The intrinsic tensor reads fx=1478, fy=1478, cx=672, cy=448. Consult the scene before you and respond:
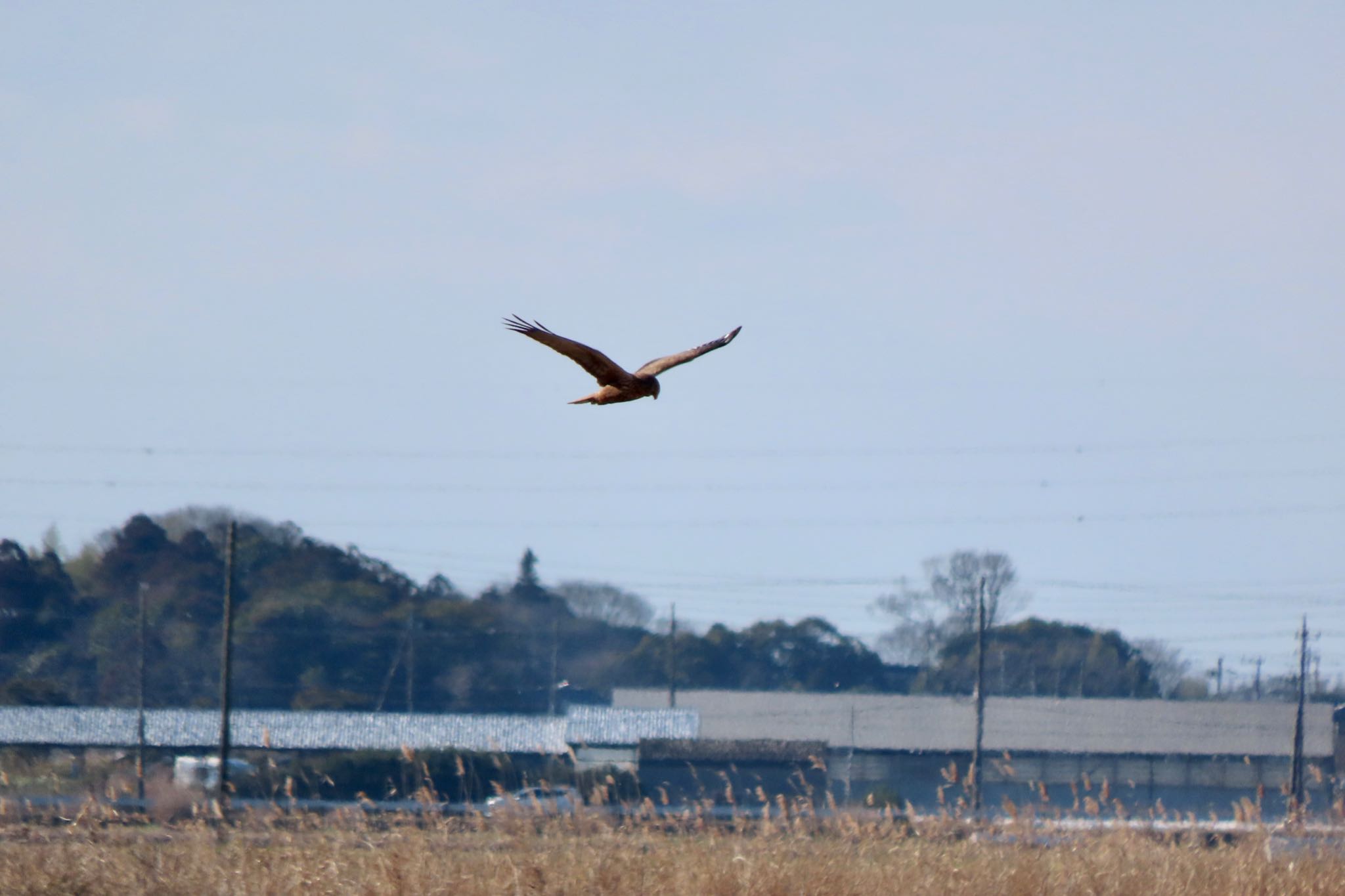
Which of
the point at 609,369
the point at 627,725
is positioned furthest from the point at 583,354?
the point at 627,725

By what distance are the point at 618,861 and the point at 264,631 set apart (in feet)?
161

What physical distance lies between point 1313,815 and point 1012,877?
25.0 feet

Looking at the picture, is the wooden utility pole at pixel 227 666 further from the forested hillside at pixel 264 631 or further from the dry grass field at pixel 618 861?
the forested hillside at pixel 264 631

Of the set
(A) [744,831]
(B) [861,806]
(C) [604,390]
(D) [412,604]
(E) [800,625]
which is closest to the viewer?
(C) [604,390]

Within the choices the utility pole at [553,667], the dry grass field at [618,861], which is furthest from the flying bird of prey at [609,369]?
the utility pole at [553,667]

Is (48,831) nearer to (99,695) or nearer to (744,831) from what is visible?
(744,831)

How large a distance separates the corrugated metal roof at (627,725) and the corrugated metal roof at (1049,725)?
1.27m

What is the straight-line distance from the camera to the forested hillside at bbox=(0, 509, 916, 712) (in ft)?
191

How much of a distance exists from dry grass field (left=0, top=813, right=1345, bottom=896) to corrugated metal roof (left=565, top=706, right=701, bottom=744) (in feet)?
106

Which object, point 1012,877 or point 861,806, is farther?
point 861,806

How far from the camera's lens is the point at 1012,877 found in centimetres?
1241

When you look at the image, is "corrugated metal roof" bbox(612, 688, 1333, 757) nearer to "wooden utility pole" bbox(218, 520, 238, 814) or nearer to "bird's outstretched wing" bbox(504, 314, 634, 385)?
"wooden utility pole" bbox(218, 520, 238, 814)

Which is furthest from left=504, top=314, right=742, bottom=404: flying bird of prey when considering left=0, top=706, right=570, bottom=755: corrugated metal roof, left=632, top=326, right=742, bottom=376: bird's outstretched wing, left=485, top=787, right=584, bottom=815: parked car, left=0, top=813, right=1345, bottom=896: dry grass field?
left=0, top=706, right=570, bottom=755: corrugated metal roof

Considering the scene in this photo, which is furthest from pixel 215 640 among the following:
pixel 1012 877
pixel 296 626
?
pixel 1012 877
